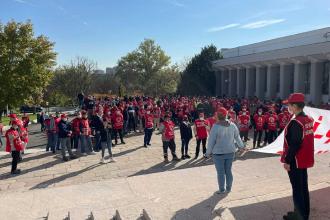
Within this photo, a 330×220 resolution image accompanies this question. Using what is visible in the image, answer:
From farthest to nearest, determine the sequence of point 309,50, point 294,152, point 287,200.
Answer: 1. point 309,50
2. point 287,200
3. point 294,152

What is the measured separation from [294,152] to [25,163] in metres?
9.81

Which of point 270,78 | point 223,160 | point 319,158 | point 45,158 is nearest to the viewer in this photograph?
point 223,160

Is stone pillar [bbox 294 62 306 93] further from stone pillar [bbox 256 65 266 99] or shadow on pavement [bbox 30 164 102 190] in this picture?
shadow on pavement [bbox 30 164 102 190]

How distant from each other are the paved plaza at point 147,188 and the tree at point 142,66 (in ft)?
160

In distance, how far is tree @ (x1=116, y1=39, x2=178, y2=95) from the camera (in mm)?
62281

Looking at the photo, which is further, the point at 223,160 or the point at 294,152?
the point at 223,160

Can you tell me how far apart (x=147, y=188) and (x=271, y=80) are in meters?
29.8

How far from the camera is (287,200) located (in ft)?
17.5

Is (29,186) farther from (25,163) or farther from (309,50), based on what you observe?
(309,50)

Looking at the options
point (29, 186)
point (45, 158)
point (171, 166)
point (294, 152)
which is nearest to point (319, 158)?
point (171, 166)

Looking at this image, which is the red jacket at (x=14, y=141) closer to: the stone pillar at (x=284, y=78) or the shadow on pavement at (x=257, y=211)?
the shadow on pavement at (x=257, y=211)

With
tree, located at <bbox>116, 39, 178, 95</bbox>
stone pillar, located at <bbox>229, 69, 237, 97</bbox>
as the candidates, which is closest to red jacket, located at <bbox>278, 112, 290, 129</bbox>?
stone pillar, located at <bbox>229, 69, 237, 97</bbox>

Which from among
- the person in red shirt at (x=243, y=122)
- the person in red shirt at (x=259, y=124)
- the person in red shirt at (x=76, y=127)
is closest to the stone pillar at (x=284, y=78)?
the person in red shirt at (x=259, y=124)

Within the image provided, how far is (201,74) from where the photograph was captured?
154 ft
